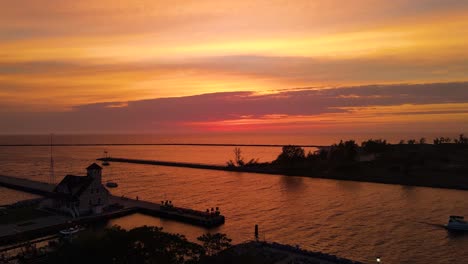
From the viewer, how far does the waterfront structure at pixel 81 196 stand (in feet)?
135

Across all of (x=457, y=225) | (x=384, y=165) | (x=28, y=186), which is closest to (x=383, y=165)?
(x=384, y=165)

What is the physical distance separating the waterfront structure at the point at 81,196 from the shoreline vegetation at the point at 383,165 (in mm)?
50436

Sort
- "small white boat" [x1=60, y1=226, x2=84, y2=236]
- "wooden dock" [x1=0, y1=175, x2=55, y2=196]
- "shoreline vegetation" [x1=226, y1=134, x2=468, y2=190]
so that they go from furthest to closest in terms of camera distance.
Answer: "shoreline vegetation" [x1=226, y1=134, x2=468, y2=190], "wooden dock" [x1=0, y1=175, x2=55, y2=196], "small white boat" [x1=60, y1=226, x2=84, y2=236]

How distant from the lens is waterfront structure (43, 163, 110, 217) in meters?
41.3

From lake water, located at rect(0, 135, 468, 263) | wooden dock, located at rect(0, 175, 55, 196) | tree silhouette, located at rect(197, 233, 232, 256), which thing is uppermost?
tree silhouette, located at rect(197, 233, 232, 256)

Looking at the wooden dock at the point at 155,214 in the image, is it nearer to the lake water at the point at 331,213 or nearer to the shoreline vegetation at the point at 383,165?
the lake water at the point at 331,213

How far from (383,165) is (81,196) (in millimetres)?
65092

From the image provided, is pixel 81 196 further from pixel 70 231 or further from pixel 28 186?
pixel 28 186

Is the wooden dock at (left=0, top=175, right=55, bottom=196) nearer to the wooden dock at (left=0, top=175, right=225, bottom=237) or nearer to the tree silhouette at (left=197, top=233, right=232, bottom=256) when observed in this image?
the wooden dock at (left=0, top=175, right=225, bottom=237)

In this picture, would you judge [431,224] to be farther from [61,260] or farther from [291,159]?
[291,159]

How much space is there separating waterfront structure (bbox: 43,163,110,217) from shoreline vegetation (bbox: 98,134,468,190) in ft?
165

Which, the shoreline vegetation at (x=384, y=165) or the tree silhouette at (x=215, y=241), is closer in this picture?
the tree silhouette at (x=215, y=241)

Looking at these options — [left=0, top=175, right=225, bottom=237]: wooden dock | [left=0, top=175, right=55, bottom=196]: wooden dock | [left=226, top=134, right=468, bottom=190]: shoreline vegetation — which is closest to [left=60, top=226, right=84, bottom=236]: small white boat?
[left=0, top=175, right=225, bottom=237]: wooden dock

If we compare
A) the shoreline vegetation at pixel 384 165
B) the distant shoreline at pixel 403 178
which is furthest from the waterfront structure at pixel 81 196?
the shoreline vegetation at pixel 384 165
